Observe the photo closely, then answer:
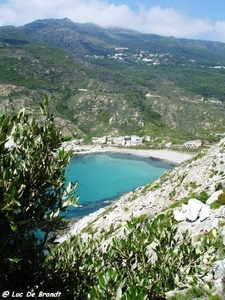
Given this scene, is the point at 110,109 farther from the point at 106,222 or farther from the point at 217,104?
the point at 106,222

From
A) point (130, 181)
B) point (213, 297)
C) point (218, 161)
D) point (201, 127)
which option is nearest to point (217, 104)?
point (201, 127)

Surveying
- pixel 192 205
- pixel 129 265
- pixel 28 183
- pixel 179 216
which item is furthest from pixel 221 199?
pixel 28 183

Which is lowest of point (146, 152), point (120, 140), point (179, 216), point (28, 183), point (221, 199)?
point (146, 152)

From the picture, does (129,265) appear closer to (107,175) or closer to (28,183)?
(28,183)

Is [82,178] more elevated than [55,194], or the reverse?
[55,194]

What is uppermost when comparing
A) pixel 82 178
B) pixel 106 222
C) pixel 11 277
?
pixel 11 277

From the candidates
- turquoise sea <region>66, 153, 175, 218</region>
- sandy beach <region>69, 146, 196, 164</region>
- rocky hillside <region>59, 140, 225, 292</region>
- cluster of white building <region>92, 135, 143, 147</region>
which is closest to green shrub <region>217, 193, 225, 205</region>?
rocky hillside <region>59, 140, 225, 292</region>
